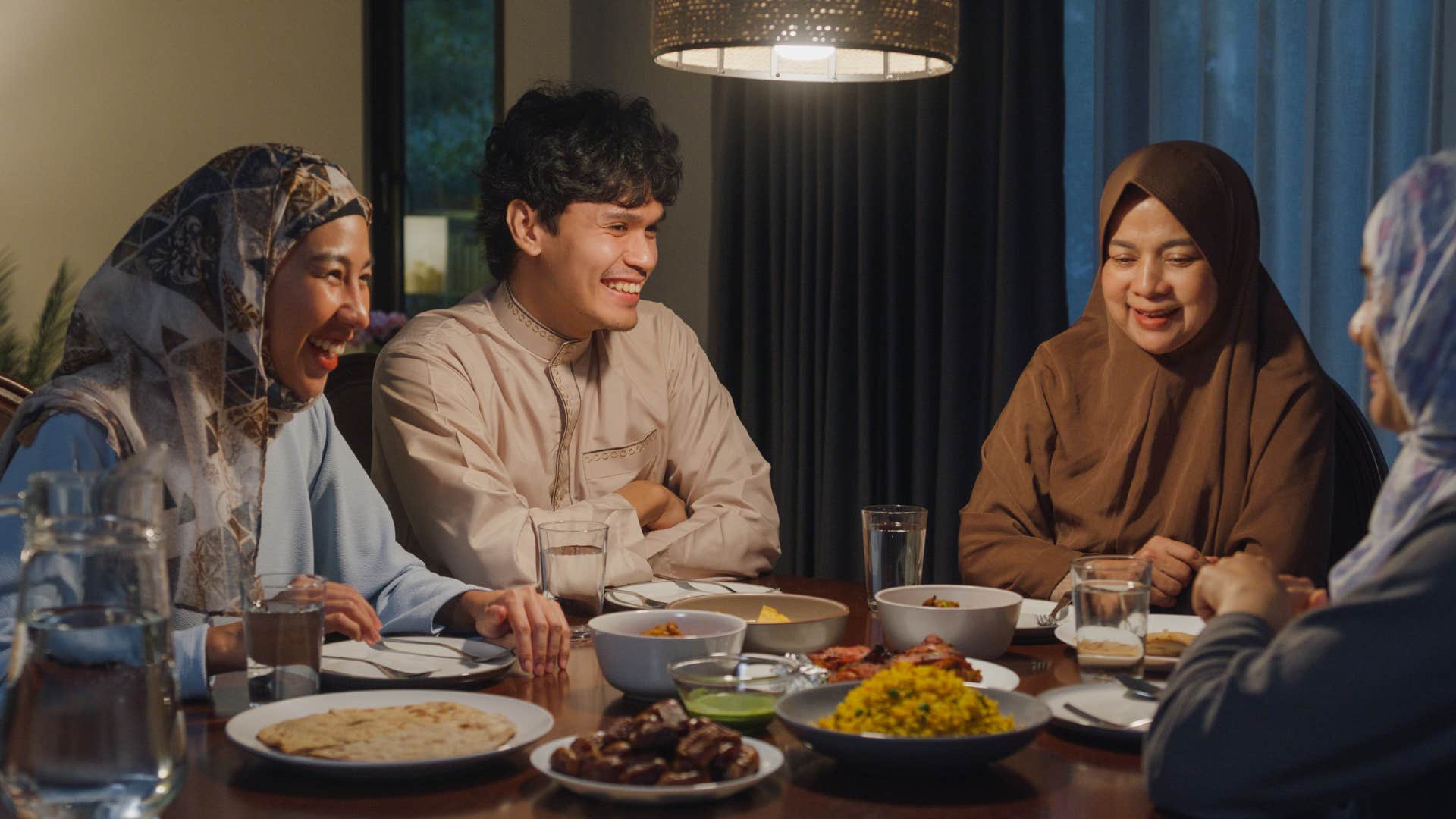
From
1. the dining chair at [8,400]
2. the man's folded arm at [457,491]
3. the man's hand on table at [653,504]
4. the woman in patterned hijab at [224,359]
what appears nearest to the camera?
the woman in patterned hijab at [224,359]

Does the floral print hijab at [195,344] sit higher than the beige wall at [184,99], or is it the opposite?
the beige wall at [184,99]

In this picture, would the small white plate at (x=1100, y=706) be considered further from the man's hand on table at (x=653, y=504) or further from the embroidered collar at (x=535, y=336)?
the embroidered collar at (x=535, y=336)

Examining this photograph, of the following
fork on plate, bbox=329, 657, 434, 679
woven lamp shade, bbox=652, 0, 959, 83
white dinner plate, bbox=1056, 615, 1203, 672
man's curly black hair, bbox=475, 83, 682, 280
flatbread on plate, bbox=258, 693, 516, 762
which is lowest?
fork on plate, bbox=329, 657, 434, 679

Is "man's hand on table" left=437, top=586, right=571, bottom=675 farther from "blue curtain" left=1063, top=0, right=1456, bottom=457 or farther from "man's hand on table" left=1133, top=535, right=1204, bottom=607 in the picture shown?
"blue curtain" left=1063, top=0, right=1456, bottom=457

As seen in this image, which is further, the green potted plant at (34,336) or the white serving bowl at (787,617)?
the green potted plant at (34,336)

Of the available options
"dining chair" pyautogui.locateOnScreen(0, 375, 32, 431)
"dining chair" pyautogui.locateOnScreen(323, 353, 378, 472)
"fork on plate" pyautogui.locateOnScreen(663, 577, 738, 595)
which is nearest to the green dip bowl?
"fork on plate" pyautogui.locateOnScreen(663, 577, 738, 595)

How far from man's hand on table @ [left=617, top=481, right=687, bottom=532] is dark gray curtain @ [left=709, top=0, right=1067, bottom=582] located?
3.76 ft

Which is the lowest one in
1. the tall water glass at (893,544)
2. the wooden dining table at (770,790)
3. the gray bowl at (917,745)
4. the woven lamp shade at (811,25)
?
the wooden dining table at (770,790)

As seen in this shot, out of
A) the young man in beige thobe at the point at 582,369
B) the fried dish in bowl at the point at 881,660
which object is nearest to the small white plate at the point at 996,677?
the fried dish in bowl at the point at 881,660

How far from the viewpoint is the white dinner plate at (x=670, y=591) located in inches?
73.5

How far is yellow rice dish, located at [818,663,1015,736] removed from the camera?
3.82 ft

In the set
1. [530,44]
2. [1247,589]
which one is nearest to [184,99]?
[530,44]

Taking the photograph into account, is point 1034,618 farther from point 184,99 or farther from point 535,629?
point 184,99

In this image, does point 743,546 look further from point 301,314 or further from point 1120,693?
point 1120,693
